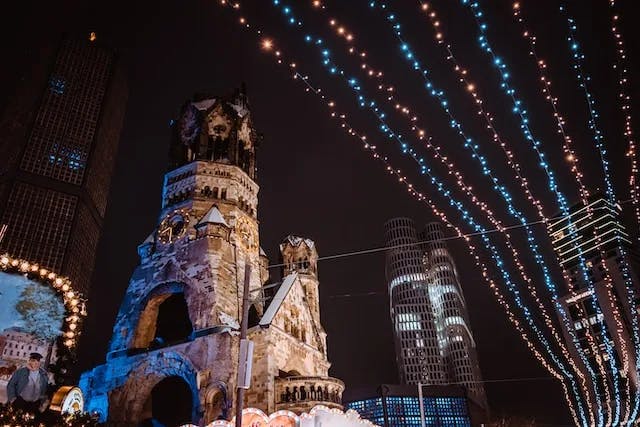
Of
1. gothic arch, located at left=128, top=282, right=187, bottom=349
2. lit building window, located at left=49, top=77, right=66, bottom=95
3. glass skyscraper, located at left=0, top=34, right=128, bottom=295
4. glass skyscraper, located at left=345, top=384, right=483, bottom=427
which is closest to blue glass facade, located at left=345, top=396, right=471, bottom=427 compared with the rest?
glass skyscraper, located at left=345, top=384, right=483, bottom=427

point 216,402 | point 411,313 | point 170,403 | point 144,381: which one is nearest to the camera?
point 216,402

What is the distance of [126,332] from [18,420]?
18.6 metres

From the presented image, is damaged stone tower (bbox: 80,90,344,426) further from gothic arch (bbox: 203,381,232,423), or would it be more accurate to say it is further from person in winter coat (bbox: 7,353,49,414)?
person in winter coat (bbox: 7,353,49,414)

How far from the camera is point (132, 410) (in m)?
25.2

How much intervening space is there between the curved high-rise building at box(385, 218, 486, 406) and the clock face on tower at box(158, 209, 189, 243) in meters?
90.5

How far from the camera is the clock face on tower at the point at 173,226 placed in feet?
102

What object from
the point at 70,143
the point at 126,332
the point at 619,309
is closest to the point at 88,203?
the point at 70,143

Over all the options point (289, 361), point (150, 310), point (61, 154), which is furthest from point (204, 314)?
point (61, 154)

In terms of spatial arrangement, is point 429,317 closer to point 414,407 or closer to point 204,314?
point 414,407

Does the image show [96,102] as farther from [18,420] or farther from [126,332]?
[18,420]

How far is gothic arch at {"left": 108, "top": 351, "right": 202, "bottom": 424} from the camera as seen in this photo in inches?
990

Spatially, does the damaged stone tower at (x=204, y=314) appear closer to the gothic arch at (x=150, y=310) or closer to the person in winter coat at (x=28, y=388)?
the gothic arch at (x=150, y=310)

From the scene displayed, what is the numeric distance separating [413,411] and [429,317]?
137 ft

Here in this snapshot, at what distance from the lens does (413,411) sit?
88.6 m
